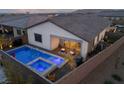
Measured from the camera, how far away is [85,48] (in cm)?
1666

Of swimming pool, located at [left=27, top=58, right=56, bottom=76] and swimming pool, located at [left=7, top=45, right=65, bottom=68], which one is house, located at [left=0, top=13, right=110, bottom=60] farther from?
swimming pool, located at [left=27, top=58, right=56, bottom=76]

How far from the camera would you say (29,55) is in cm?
1897

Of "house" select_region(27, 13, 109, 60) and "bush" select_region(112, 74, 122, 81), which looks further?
"house" select_region(27, 13, 109, 60)

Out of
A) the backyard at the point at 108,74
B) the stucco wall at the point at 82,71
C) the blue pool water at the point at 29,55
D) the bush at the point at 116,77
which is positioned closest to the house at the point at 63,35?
the blue pool water at the point at 29,55

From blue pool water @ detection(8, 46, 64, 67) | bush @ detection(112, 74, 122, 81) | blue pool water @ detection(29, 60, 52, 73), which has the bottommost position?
bush @ detection(112, 74, 122, 81)

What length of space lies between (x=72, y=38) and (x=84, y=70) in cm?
513

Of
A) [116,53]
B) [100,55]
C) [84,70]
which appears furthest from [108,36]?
[84,70]

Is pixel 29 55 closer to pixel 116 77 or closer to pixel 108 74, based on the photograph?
pixel 108 74

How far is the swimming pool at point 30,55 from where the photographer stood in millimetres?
17094

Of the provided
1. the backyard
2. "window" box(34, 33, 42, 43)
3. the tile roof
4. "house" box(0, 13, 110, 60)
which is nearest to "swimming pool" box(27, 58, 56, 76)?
"house" box(0, 13, 110, 60)

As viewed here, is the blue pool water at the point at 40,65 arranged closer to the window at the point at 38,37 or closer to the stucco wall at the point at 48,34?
the stucco wall at the point at 48,34

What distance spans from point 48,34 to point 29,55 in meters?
4.24

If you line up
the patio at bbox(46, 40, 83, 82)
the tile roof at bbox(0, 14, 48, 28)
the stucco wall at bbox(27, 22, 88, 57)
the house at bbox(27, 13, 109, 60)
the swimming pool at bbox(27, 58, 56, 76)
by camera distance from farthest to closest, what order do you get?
the tile roof at bbox(0, 14, 48, 28) < the stucco wall at bbox(27, 22, 88, 57) < the house at bbox(27, 13, 109, 60) < the swimming pool at bbox(27, 58, 56, 76) < the patio at bbox(46, 40, 83, 82)

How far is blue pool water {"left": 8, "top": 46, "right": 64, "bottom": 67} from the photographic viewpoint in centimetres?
1715
